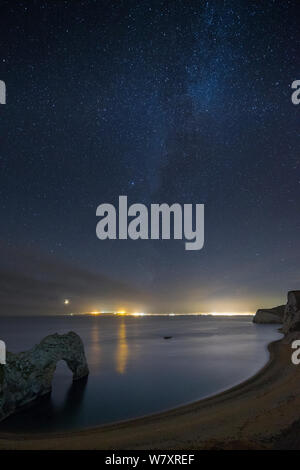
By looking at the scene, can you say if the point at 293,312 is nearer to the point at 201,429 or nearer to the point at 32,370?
the point at 201,429

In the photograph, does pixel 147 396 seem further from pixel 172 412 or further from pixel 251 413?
pixel 251 413

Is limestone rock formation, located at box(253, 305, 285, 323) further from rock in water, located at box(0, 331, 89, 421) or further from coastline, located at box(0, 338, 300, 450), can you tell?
rock in water, located at box(0, 331, 89, 421)

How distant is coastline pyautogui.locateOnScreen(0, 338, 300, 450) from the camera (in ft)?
31.6

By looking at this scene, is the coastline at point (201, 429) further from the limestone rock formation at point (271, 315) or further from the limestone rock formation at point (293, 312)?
the limestone rock formation at point (271, 315)

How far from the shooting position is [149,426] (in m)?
12.9

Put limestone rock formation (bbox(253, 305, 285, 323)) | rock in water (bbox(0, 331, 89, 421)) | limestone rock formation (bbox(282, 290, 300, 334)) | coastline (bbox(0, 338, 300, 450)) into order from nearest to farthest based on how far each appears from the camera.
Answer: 1. coastline (bbox(0, 338, 300, 450))
2. rock in water (bbox(0, 331, 89, 421))
3. limestone rock formation (bbox(282, 290, 300, 334))
4. limestone rock formation (bbox(253, 305, 285, 323))

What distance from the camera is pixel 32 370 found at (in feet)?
58.9

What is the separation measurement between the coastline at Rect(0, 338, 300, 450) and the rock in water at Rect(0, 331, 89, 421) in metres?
3.02

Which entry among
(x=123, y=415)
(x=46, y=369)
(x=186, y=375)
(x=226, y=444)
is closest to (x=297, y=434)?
(x=226, y=444)

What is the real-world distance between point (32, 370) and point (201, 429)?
1182 centimetres

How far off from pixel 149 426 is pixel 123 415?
401 cm

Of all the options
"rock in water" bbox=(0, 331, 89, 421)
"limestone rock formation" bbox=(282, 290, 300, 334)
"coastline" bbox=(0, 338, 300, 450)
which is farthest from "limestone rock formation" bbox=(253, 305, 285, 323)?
"rock in water" bbox=(0, 331, 89, 421)

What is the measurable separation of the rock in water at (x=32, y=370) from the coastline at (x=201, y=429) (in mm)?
3020

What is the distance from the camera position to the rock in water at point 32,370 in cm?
1548
